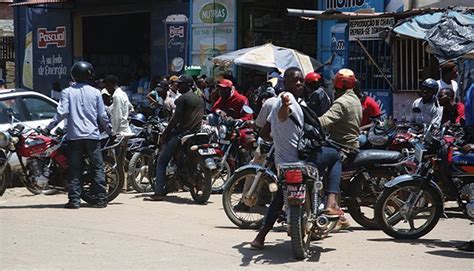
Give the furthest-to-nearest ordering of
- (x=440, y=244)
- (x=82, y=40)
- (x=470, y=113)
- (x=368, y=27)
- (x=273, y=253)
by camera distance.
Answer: (x=82, y=40) → (x=368, y=27) → (x=440, y=244) → (x=470, y=113) → (x=273, y=253)

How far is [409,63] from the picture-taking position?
44.8ft

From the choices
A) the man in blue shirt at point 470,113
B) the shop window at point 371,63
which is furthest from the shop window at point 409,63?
the man in blue shirt at point 470,113

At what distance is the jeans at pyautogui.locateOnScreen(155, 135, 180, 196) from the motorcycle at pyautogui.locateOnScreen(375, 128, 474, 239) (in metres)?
3.63

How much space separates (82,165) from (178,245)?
292 centimetres

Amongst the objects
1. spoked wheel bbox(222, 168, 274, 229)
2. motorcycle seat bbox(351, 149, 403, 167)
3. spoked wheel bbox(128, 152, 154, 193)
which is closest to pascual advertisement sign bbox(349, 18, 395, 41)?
spoked wheel bbox(128, 152, 154, 193)

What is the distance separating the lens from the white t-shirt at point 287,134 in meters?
7.11

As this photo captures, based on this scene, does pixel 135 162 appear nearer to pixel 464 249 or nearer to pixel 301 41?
pixel 464 249

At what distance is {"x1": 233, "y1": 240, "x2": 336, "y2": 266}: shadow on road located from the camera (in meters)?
6.95

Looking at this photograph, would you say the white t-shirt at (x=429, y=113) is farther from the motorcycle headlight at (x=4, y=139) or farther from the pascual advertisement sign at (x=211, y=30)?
the pascual advertisement sign at (x=211, y=30)

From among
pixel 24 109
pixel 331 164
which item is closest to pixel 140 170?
pixel 24 109

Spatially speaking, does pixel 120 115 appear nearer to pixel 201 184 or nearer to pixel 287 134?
pixel 201 184

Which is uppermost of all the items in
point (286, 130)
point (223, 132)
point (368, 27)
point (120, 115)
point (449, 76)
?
point (368, 27)

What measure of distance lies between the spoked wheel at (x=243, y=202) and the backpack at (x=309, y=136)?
111 centimetres

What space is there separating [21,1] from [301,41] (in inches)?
334
